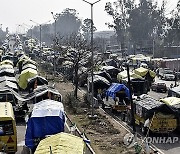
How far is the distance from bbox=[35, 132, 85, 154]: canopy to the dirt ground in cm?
572

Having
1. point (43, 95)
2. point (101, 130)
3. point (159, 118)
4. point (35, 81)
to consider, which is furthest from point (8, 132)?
point (35, 81)

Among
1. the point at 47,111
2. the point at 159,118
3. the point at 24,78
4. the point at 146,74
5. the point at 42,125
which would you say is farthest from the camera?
the point at 146,74

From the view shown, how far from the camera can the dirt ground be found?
20.6 meters

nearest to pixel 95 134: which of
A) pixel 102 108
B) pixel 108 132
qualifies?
pixel 108 132

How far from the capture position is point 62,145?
1351 cm

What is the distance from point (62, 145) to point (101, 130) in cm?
1117

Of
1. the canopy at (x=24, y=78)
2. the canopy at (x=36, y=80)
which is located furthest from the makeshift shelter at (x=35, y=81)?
the canopy at (x=24, y=78)

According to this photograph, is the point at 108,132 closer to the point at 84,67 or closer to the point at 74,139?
the point at 74,139

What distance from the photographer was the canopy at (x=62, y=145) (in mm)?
13016

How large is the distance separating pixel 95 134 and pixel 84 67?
2205 centimetres

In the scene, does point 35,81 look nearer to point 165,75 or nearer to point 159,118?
point 159,118

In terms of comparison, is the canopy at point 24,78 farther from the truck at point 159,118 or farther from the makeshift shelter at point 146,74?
the truck at point 159,118

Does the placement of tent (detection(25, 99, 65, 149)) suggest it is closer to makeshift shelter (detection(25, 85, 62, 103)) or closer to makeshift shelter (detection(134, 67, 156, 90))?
makeshift shelter (detection(25, 85, 62, 103))

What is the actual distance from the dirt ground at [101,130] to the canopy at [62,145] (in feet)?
18.8
